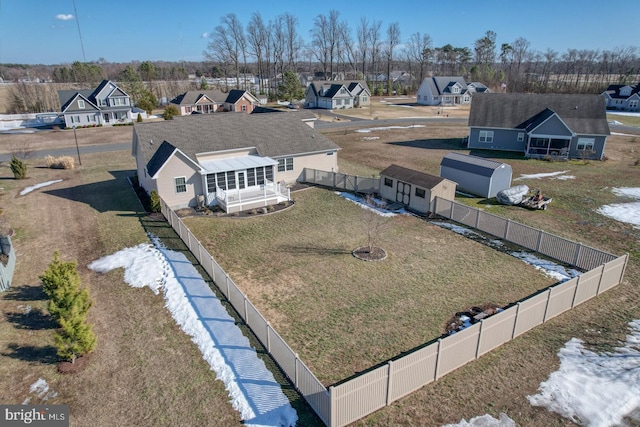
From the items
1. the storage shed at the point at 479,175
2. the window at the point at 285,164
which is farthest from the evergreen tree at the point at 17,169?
the storage shed at the point at 479,175

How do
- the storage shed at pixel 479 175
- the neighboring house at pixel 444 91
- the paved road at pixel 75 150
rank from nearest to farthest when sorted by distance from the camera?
1. the storage shed at pixel 479 175
2. the paved road at pixel 75 150
3. the neighboring house at pixel 444 91

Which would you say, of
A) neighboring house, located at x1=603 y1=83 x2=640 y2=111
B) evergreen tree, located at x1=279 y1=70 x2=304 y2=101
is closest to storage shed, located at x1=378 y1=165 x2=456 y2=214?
evergreen tree, located at x1=279 y1=70 x2=304 y2=101

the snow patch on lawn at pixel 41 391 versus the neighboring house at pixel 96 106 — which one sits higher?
the neighboring house at pixel 96 106

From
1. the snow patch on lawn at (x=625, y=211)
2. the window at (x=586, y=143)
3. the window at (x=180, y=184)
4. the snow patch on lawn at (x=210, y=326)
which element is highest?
the window at (x=586, y=143)

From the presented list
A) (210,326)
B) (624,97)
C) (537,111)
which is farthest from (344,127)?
(624,97)

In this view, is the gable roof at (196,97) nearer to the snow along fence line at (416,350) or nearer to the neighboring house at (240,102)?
the neighboring house at (240,102)

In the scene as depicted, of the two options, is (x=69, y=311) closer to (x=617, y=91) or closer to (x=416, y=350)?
(x=416, y=350)

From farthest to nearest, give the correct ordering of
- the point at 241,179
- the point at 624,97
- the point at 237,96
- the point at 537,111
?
the point at 624,97, the point at 237,96, the point at 537,111, the point at 241,179
